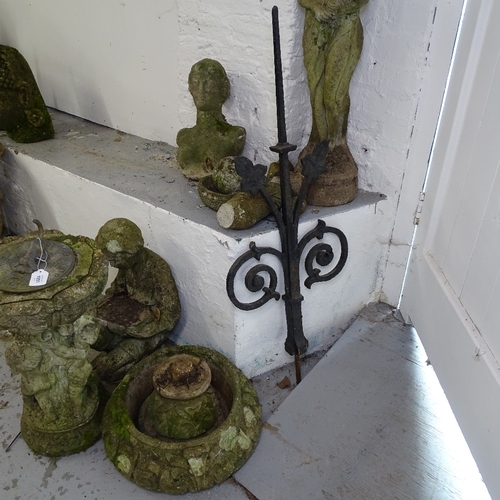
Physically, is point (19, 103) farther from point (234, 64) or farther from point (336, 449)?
point (336, 449)

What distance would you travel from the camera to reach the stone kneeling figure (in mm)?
1502

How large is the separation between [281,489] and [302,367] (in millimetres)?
457

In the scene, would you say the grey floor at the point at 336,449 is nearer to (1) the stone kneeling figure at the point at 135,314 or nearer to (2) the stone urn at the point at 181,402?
(2) the stone urn at the point at 181,402

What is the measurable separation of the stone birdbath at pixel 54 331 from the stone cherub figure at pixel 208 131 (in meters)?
0.53

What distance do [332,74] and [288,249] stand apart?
1.66 ft

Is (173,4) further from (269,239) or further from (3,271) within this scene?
(3,271)

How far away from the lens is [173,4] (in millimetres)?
1701

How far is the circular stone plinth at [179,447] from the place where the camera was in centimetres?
121

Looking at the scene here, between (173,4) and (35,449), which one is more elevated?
(173,4)

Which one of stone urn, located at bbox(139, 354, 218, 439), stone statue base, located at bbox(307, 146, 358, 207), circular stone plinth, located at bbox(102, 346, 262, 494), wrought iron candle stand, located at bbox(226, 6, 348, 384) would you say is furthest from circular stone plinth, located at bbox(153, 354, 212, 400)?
stone statue base, located at bbox(307, 146, 358, 207)

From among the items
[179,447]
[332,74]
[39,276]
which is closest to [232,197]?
[332,74]

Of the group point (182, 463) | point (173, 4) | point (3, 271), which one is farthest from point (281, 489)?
point (173, 4)

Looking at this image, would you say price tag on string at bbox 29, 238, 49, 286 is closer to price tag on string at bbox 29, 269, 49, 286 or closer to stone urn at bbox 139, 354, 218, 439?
price tag on string at bbox 29, 269, 49, 286

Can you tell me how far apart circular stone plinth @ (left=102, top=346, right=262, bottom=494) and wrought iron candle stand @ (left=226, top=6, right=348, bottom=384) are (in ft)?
0.78
